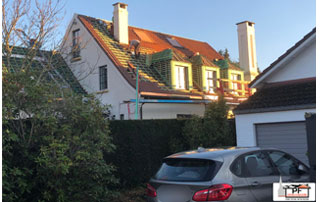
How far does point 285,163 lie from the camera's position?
6.78 metres

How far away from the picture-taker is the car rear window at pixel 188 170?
5.76 meters

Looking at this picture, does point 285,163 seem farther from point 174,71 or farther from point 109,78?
point 174,71

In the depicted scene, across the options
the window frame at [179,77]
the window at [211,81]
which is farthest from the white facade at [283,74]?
the window at [211,81]

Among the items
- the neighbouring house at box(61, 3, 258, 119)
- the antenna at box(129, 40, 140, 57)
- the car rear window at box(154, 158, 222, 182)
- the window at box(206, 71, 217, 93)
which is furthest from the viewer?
the window at box(206, 71, 217, 93)

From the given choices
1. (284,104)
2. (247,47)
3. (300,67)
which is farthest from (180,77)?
(284,104)

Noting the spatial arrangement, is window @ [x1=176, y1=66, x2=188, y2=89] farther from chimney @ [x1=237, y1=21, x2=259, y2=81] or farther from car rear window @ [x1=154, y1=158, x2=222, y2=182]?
car rear window @ [x1=154, y1=158, x2=222, y2=182]

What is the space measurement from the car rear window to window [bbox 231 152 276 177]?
363mm

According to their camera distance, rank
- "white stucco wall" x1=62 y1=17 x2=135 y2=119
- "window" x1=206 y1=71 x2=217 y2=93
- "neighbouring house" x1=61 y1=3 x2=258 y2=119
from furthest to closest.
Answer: "window" x1=206 y1=71 x2=217 y2=93
"white stucco wall" x1=62 y1=17 x2=135 y2=119
"neighbouring house" x1=61 y1=3 x2=258 y2=119

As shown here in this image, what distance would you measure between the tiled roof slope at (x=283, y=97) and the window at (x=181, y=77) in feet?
25.9

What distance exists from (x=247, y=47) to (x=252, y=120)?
14143 mm

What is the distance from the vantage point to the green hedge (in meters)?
11.0

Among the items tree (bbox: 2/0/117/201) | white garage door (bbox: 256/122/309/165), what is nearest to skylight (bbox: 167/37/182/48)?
white garage door (bbox: 256/122/309/165)

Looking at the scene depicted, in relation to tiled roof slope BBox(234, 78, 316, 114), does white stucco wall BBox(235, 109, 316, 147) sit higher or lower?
lower

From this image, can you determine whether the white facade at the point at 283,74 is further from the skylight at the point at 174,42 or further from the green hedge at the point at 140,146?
the skylight at the point at 174,42
